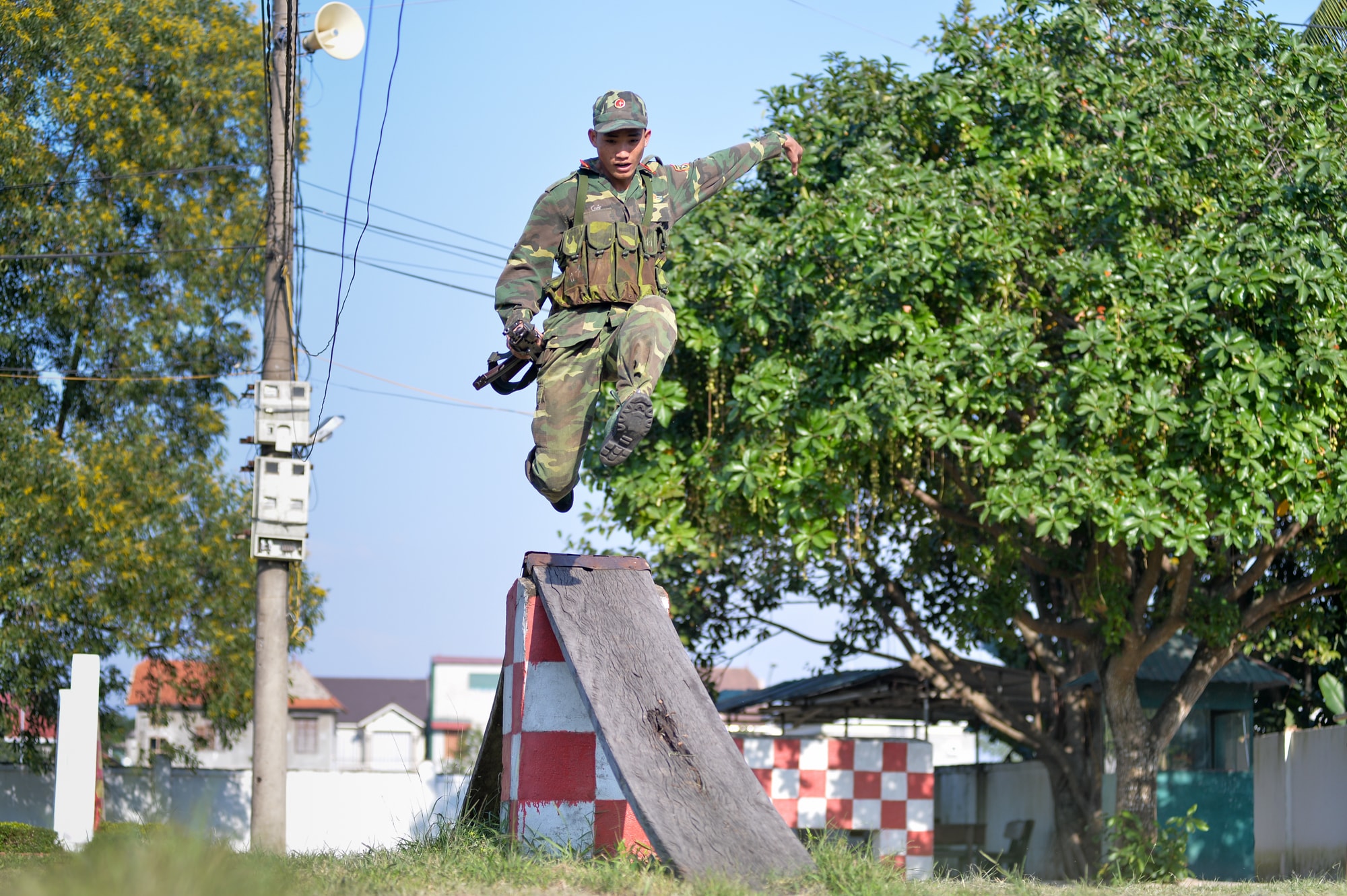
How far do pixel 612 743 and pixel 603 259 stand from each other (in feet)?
6.81

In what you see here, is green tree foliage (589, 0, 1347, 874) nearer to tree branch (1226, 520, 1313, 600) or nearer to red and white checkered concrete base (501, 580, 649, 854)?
tree branch (1226, 520, 1313, 600)

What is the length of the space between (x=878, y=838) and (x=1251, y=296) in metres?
7.28

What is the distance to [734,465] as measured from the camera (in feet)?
35.4

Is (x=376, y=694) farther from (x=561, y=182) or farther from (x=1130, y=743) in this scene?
(x=561, y=182)

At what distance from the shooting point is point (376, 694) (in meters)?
57.9

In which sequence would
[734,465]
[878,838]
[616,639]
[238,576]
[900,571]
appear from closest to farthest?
[616,639] → [734,465] → [878,838] → [900,571] → [238,576]

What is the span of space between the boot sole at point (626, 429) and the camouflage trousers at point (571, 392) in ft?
1.65

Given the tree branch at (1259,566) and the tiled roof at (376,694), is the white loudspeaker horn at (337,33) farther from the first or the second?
the tiled roof at (376,694)

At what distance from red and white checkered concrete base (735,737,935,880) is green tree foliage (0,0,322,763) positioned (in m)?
7.04

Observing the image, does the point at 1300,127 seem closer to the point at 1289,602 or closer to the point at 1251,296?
the point at 1251,296

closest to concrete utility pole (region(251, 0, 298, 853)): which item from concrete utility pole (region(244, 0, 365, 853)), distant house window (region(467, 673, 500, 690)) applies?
concrete utility pole (region(244, 0, 365, 853))

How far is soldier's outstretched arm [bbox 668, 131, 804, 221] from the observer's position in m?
5.81

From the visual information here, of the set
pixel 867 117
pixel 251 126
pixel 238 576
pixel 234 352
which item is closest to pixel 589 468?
pixel 867 117

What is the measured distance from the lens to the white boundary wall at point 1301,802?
1254cm
